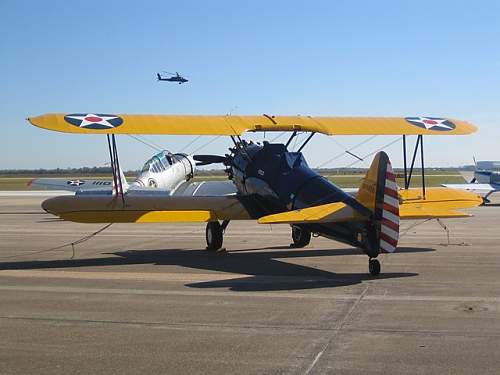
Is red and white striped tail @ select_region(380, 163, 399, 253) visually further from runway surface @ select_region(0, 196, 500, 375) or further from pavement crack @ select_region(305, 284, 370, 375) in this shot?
pavement crack @ select_region(305, 284, 370, 375)

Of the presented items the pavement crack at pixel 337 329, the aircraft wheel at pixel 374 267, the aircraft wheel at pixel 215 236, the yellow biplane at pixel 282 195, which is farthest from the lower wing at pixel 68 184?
the pavement crack at pixel 337 329

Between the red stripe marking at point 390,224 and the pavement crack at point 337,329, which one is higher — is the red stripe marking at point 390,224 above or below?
above

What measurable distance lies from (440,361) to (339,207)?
4635 mm

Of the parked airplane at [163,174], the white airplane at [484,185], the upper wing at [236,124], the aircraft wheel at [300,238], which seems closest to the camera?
the upper wing at [236,124]

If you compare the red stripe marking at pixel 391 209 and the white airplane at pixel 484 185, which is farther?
the white airplane at pixel 484 185

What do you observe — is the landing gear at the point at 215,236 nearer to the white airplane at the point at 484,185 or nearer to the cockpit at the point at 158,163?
the cockpit at the point at 158,163

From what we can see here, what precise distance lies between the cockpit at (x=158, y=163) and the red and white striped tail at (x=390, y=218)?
1836cm

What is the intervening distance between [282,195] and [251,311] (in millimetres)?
5024

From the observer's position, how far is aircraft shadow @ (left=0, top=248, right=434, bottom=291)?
9242 mm

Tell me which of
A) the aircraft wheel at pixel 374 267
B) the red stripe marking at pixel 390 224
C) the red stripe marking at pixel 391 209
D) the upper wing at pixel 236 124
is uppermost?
the upper wing at pixel 236 124

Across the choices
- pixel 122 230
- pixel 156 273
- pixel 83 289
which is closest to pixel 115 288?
pixel 83 289

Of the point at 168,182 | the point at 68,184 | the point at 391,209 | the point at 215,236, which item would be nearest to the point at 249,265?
the point at 215,236

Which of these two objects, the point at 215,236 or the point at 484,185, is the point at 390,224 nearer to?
the point at 215,236

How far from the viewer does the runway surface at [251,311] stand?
5281mm
